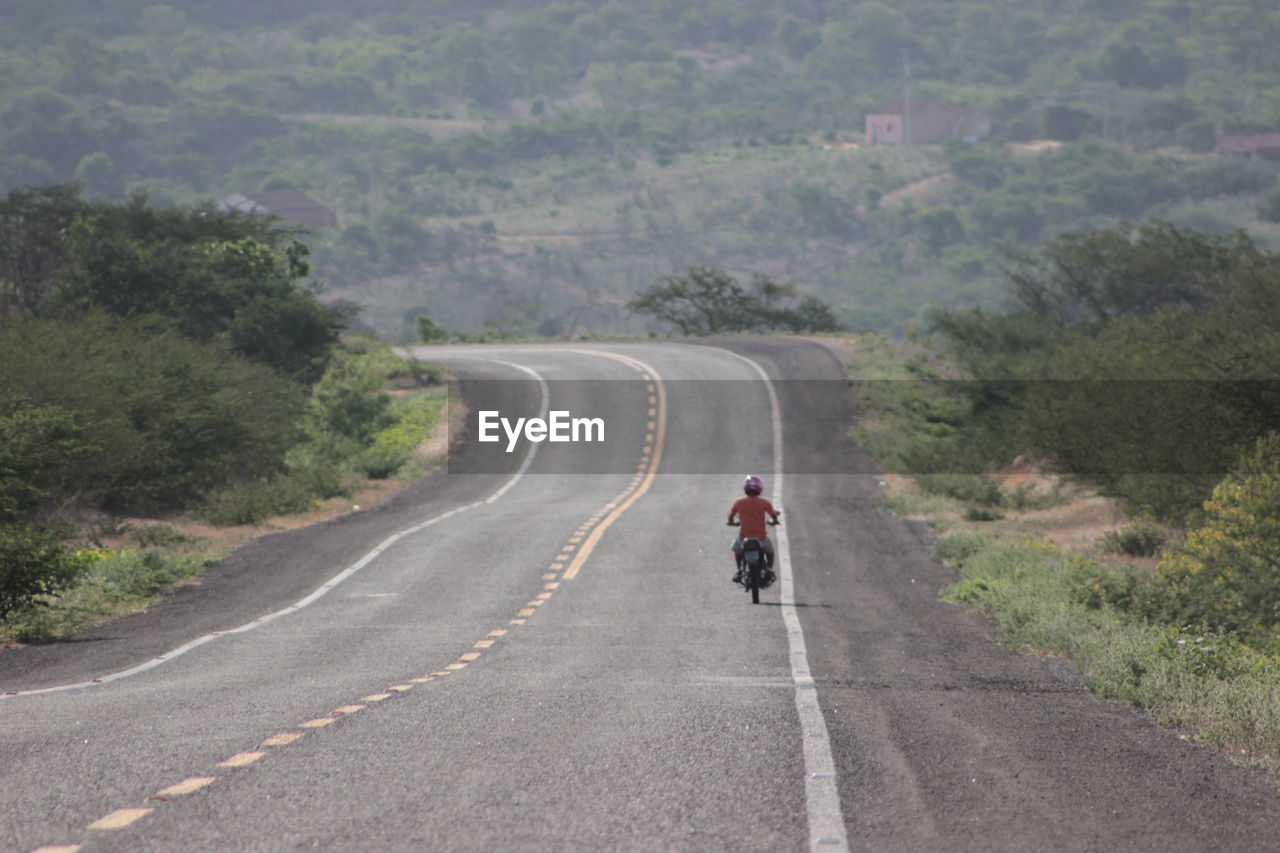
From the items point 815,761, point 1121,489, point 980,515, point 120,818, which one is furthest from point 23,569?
point 1121,489

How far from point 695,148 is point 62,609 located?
177044 millimetres

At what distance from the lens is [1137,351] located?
28812mm

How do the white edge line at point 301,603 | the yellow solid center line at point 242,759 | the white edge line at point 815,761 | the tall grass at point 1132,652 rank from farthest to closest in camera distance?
the white edge line at point 301,603, the tall grass at point 1132,652, the yellow solid center line at point 242,759, the white edge line at point 815,761

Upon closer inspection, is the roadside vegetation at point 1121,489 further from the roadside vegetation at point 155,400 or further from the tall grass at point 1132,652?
the roadside vegetation at point 155,400

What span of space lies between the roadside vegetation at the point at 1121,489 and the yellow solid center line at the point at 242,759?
6.61 m

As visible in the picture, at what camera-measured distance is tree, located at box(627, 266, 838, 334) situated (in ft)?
252

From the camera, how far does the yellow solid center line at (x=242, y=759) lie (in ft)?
27.9

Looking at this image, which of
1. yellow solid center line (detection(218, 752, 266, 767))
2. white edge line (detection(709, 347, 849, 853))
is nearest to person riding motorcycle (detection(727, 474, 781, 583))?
white edge line (detection(709, 347, 849, 853))

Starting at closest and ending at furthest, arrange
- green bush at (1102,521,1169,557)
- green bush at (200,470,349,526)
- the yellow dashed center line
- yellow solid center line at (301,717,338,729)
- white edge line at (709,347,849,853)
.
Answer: white edge line at (709,347,849,853)
the yellow dashed center line
yellow solid center line at (301,717,338,729)
green bush at (1102,521,1169,557)
green bush at (200,470,349,526)

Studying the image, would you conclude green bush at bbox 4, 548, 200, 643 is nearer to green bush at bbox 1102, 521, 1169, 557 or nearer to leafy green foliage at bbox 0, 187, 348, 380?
green bush at bbox 1102, 521, 1169, 557

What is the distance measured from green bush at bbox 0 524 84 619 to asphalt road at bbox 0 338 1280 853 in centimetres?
95

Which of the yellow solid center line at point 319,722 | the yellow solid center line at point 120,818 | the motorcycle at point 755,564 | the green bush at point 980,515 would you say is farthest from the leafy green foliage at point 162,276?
the yellow solid center line at point 120,818

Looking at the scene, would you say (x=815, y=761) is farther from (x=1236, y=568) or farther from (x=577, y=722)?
(x=1236, y=568)

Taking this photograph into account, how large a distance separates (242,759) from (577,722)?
245cm
